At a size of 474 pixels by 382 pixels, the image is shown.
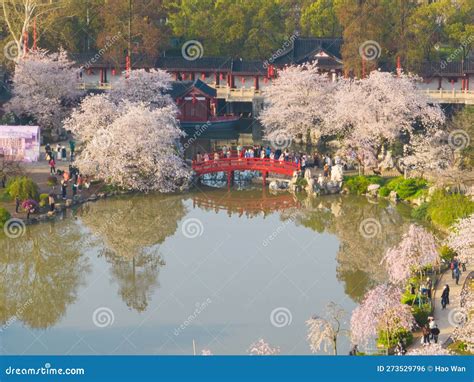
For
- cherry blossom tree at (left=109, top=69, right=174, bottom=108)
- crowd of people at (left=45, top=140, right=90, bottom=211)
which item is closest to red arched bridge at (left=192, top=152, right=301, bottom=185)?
crowd of people at (left=45, top=140, right=90, bottom=211)

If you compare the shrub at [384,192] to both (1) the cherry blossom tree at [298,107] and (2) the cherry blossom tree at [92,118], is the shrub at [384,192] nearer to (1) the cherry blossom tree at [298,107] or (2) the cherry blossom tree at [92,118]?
(1) the cherry blossom tree at [298,107]

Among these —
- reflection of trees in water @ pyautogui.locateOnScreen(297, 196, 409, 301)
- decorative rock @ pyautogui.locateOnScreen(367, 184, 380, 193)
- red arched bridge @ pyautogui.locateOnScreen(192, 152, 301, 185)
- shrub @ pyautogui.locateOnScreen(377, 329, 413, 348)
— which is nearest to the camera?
shrub @ pyautogui.locateOnScreen(377, 329, 413, 348)

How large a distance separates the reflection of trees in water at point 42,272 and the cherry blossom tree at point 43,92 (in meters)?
16.7

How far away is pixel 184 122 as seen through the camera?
228ft

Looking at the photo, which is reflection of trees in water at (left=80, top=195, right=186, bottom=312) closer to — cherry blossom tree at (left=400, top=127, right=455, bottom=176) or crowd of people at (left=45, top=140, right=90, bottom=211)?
crowd of people at (left=45, top=140, right=90, bottom=211)

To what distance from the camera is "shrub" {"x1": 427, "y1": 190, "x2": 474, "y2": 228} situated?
45156 millimetres

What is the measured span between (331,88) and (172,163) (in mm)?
15170

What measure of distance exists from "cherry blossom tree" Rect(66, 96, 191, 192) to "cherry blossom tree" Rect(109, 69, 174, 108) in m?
11.3

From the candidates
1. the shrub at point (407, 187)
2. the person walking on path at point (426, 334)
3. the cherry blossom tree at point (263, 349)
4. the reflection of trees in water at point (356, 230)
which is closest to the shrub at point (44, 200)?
the reflection of trees in water at point (356, 230)

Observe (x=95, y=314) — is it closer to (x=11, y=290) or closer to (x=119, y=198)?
(x=11, y=290)

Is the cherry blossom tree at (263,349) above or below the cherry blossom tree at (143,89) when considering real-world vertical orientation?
below

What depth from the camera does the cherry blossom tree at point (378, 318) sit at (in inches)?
1282

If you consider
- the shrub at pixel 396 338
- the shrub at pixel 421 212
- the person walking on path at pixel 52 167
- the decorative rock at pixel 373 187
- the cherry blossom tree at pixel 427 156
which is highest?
the cherry blossom tree at pixel 427 156

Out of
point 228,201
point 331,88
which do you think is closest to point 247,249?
point 228,201
